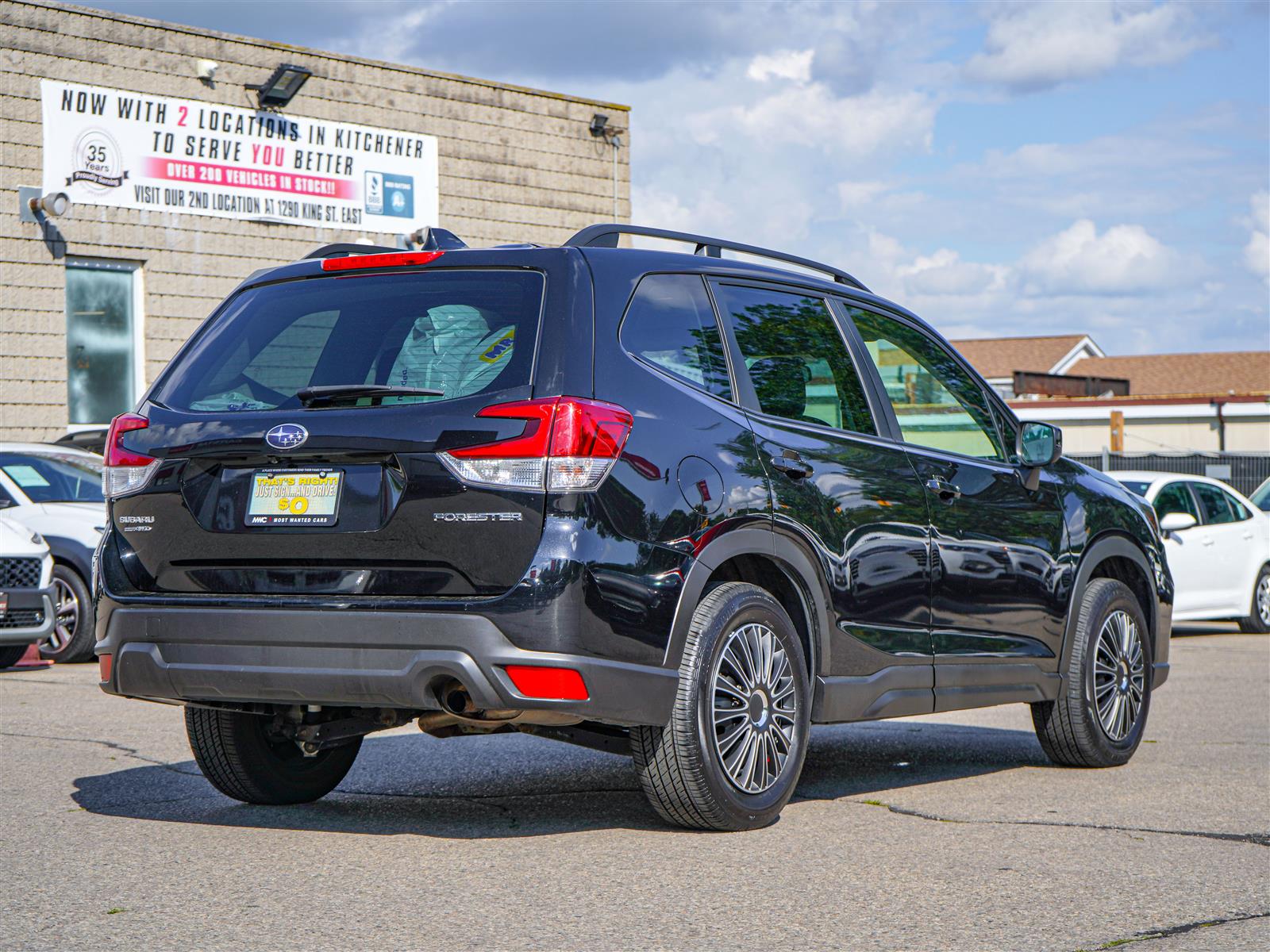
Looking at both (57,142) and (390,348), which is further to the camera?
(57,142)

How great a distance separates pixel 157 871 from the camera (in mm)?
4848

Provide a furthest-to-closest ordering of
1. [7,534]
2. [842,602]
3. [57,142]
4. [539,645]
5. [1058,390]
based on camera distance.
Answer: [1058,390]
[57,142]
[7,534]
[842,602]
[539,645]

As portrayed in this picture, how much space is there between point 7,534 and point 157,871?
7247 mm

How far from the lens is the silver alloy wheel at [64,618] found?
1216 centimetres

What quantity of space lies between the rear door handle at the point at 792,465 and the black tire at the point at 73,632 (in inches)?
315

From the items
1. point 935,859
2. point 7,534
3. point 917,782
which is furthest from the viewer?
point 7,534

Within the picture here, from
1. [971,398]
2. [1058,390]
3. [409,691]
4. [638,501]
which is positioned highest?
[1058,390]

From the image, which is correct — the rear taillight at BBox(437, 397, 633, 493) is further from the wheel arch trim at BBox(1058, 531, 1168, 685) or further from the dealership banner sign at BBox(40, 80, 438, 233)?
the dealership banner sign at BBox(40, 80, 438, 233)

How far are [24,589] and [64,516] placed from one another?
1.44m

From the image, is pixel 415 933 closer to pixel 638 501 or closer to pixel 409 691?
pixel 409 691

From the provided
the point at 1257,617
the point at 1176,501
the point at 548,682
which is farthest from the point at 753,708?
the point at 1257,617

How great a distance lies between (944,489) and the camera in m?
6.49

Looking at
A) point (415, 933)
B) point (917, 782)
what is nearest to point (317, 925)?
point (415, 933)

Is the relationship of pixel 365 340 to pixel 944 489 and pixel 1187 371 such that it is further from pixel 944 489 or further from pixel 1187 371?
pixel 1187 371
